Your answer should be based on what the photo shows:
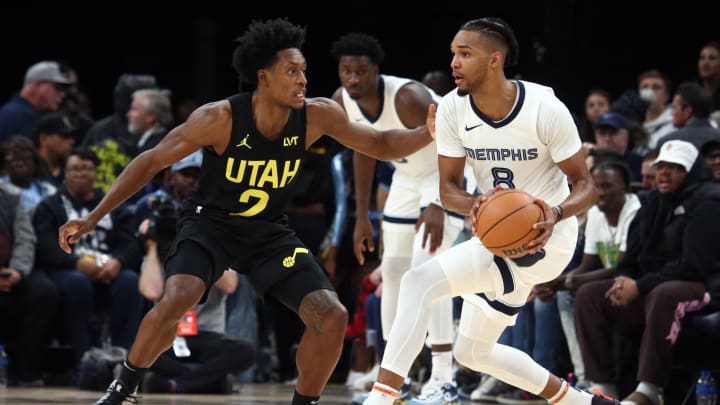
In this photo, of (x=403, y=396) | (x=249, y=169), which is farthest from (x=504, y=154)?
(x=403, y=396)

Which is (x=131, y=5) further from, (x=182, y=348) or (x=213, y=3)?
(x=182, y=348)

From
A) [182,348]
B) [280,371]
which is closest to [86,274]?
[182,348]

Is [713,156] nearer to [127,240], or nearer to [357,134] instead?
[357,134]

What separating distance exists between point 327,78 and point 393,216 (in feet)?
18.7

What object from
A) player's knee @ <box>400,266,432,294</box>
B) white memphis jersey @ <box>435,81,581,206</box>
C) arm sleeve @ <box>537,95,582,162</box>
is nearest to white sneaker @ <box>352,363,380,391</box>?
player's knee @ <box>400,266,432,294</box>

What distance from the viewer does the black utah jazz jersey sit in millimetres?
5969

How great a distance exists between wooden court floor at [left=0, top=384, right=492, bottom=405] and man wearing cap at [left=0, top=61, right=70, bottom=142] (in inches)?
102

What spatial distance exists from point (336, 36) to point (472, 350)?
7.70m

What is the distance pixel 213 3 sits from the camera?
13.7 m

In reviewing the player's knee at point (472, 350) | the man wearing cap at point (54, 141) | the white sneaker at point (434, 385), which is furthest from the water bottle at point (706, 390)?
the man wearing cap at point (54, 141)

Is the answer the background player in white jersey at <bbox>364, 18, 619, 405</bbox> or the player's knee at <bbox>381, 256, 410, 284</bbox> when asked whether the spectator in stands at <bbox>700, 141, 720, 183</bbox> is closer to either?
the player's knee at <bbox>381, 256, 410, 284</bbox>

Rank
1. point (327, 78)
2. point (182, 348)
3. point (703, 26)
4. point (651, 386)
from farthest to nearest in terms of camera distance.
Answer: point (327, 78)
point (703, 26)
point (182, 348)
point (651, 386)

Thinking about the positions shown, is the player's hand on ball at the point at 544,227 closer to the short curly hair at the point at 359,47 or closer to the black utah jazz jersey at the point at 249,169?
the black utah jazz jersey at the point at 249,169

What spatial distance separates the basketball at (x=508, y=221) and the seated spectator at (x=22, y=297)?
4.77 m
